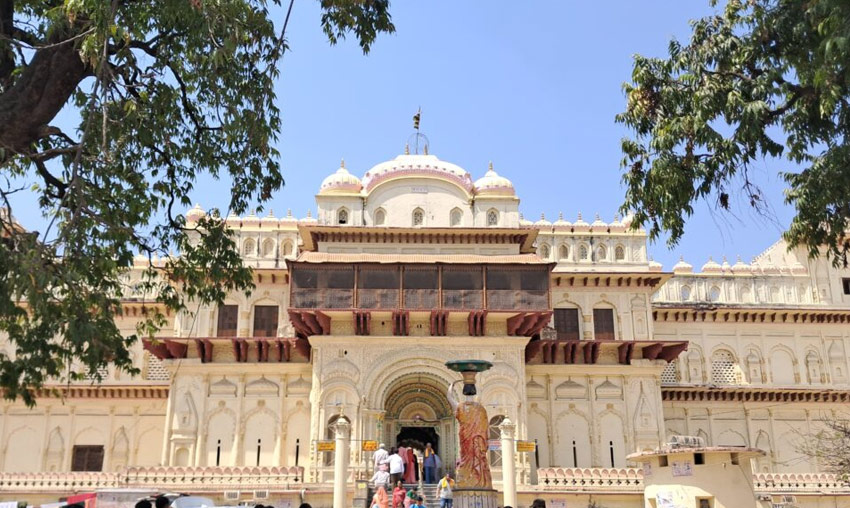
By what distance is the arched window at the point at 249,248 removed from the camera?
2948 cm

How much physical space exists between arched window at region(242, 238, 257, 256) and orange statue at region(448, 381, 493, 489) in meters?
15.9

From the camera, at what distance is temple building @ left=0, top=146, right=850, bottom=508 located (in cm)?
2409

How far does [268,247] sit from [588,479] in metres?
14.0

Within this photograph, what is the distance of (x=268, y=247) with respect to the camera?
29.6 m

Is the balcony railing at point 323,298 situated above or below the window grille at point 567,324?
below

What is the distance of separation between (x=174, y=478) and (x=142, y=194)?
1329 centimetres

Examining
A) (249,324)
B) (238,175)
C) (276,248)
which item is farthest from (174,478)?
(238,175)

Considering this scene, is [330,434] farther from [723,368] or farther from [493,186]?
[723,368]

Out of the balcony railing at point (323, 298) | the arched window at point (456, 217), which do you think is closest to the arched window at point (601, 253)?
the arched window at point (456, 217)

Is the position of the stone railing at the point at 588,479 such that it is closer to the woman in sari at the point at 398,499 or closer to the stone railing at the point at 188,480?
the stone railing at the point at 188,480

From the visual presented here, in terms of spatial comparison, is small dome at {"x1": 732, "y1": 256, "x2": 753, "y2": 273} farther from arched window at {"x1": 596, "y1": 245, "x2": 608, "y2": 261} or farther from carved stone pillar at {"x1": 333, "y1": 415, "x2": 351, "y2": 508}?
carved stone pillar at {"x1": 333, "y1": 415, "x2": 351, "y2": 508}

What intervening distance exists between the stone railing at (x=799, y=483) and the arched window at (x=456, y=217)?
40.1 feet

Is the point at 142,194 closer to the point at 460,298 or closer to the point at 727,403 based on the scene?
the point at 460,298

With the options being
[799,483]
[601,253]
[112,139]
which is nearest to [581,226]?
[601,253]
